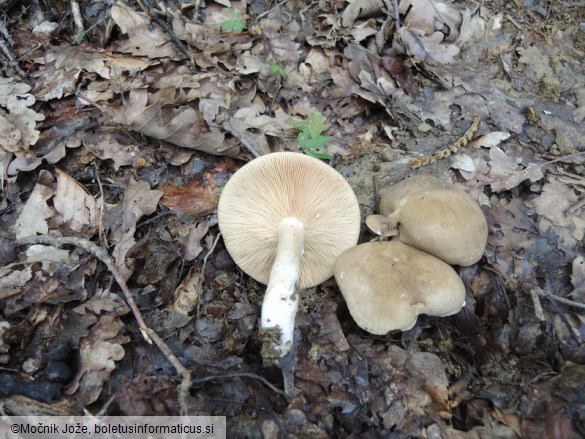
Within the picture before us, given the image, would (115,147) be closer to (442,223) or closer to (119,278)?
(119,278)

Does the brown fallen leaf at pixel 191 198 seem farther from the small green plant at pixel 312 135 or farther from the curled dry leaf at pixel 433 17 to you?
the curled dry leaf at pixel 433 17

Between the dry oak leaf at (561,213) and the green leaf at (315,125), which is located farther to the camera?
the green leaf at (315,125)

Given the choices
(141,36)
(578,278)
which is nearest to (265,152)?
(141,36)

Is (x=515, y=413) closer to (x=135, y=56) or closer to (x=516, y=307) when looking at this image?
(x=516, y=307)

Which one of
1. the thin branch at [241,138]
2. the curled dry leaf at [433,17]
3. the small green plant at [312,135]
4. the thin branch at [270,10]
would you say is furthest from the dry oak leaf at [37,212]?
the curled dry leaf at [433,17]

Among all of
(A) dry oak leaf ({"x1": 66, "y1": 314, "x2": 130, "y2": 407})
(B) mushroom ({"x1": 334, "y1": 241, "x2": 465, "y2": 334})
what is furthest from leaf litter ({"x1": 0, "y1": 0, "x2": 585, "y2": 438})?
(B) mushroom ({"x1": 334, "y1": 241, "x2": 465, "y2": 334})

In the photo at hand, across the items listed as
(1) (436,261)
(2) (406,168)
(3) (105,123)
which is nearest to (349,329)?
(1) (436,261)

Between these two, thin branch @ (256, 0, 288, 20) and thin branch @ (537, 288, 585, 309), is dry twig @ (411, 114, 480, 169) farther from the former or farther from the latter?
thin branch @ (256, 0, 288, 20)
